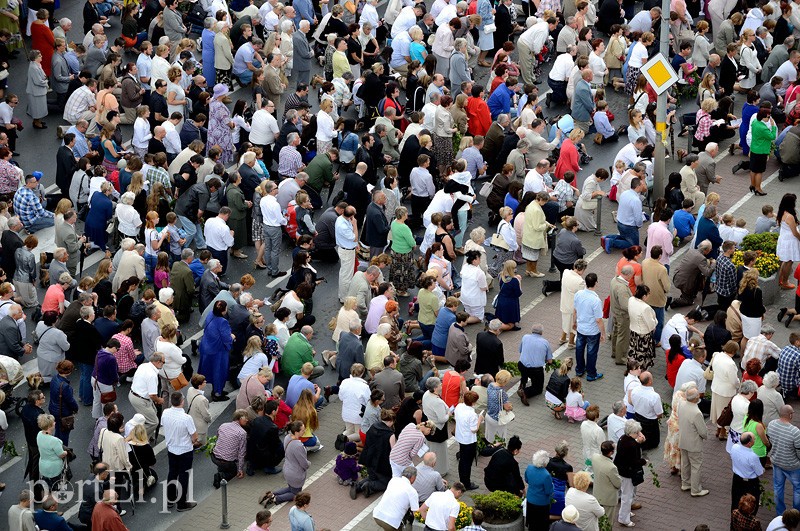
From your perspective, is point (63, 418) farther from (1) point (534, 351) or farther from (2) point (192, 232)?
(1) point (534, 351)

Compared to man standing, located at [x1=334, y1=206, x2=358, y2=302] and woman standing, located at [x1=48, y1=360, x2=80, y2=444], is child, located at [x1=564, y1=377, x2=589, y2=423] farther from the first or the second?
woman standing, located at [x1=48, y1=360, x2=80, y2=444]

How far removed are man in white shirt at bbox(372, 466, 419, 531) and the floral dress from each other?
11.2 m

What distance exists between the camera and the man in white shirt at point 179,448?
22.5 m

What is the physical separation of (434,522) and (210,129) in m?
12.1

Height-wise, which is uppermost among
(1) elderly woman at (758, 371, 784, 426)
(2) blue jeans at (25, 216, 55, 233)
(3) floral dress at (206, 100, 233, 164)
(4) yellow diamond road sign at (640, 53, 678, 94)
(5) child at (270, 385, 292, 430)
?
(4) yellow diamond road sign at (640, 53, 678, 94)

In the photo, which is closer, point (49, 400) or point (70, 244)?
point (49, 400)

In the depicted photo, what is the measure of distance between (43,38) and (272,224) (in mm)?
8438

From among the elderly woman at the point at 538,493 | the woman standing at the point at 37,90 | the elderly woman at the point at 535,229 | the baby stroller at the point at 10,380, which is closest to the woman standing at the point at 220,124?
the woman standing at the point at 37,90

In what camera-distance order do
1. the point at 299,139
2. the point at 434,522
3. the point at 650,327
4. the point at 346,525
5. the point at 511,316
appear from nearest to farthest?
the point at 434,522
the point at 346,525
the point at 650,327
the point at 511,316
the point at 299,139

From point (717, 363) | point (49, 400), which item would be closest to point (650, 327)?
point (717, 363)

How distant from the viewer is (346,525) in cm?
2225

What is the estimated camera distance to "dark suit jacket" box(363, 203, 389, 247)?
27.3 metres

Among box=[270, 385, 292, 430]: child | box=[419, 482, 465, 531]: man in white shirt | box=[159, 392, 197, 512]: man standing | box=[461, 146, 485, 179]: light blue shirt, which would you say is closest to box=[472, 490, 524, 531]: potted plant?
box=[419, 482, 465, 531]: man in white shirt

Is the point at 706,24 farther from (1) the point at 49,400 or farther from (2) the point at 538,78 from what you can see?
(1) the point at 49,400
